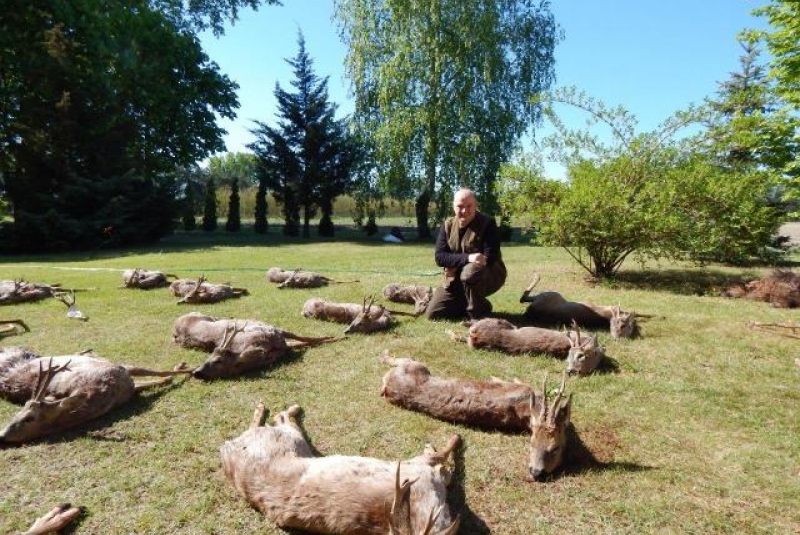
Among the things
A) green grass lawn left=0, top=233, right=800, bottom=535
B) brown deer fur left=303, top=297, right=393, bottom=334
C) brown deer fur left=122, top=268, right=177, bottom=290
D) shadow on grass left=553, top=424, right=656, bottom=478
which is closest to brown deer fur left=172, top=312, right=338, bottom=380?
green grass lawn left=0, top=233, right=800, bottom=535

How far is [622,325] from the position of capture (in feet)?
23.9

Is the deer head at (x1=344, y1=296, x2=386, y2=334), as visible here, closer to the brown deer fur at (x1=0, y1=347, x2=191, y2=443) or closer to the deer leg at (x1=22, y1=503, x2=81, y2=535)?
the brown deer fur at (x1=0, y1=347, x2=191, y2=443)

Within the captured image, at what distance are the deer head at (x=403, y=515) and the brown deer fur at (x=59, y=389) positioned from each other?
336 cm

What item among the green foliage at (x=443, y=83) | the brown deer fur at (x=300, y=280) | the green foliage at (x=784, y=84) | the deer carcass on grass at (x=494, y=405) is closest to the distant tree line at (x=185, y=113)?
the green foliage at (x=443, y=83)

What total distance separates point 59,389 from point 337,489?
3305 millimetres

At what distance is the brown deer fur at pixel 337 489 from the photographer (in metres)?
2.86

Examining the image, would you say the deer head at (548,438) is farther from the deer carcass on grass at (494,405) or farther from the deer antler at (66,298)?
the deer antler at (66,298)

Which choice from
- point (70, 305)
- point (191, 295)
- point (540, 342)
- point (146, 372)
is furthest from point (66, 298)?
point (540, 342)

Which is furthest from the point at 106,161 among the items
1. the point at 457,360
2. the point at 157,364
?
the point at 457,360

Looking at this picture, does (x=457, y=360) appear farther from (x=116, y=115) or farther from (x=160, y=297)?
(x=116, y=115)

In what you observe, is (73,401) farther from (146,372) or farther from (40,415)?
(146,372)

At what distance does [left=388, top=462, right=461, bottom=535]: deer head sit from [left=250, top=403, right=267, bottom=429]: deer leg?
6.64 feet

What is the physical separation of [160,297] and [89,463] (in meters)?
6.77

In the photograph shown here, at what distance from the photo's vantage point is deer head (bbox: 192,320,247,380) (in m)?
5.68
